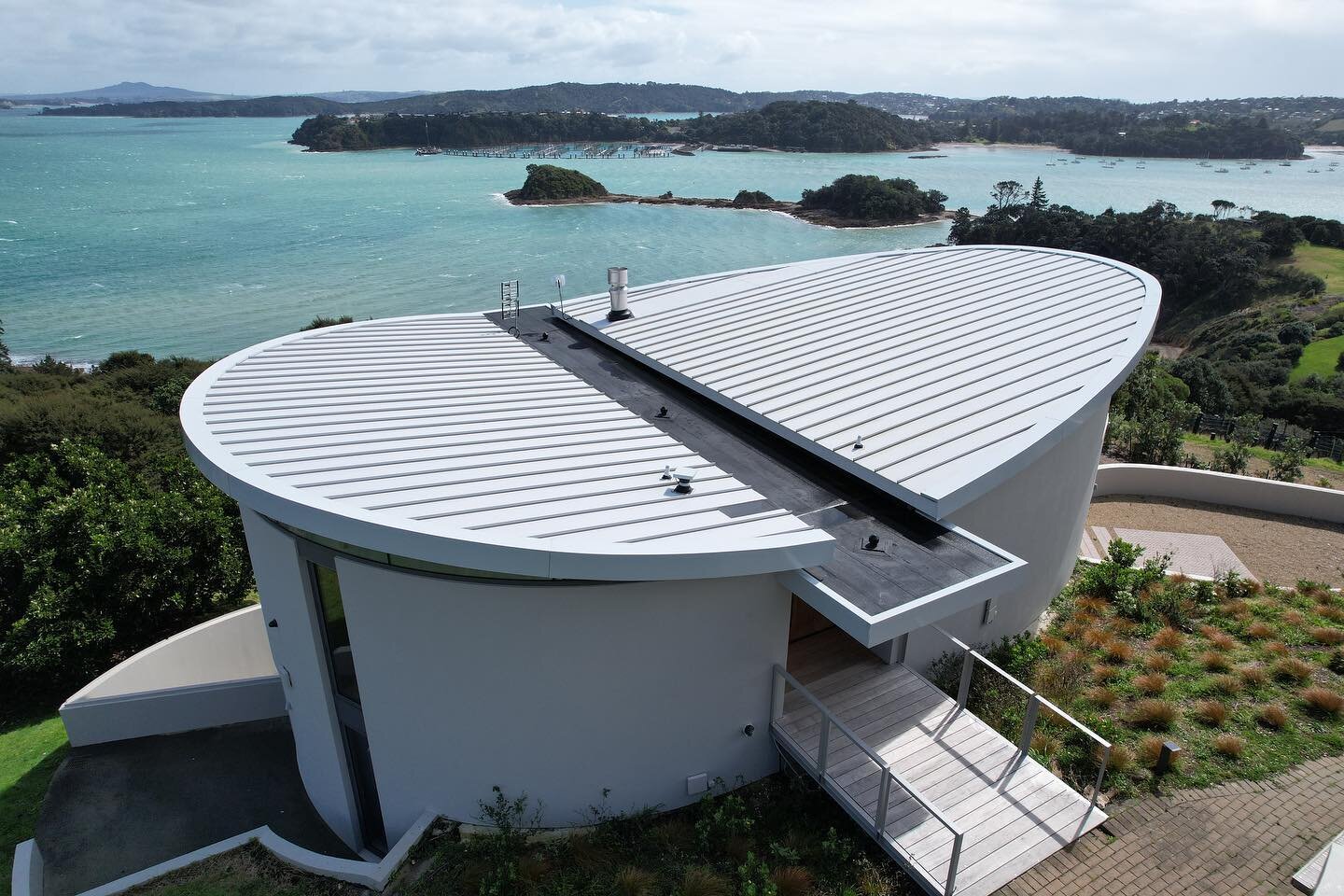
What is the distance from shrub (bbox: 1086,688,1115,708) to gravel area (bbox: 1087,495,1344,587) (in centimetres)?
783

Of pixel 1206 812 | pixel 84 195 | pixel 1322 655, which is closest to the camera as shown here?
pixel 1206 812

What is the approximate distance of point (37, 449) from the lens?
24031 millimetres

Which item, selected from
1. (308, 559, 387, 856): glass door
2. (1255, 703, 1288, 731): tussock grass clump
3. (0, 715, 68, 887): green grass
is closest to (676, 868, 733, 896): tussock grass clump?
(308, 559, 387, 856): glass door

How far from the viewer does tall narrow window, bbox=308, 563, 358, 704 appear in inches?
367

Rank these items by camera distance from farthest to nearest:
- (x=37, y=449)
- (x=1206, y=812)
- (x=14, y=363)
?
(x=14, y=363), (x=37, y=449), (x=1206, y=812)

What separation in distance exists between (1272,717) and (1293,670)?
4.91 ft

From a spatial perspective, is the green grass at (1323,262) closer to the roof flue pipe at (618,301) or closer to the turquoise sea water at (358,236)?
the turquoise sea water at (358,236)

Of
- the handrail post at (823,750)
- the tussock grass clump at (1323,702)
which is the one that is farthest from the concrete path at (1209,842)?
the handrail post at (823,750)

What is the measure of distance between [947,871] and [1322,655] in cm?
879

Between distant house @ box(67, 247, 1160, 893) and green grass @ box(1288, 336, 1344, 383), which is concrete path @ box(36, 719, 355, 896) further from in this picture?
green grass @ box(1288, 336, 1344, 383)

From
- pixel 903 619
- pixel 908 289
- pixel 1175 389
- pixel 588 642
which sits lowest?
pixel 1175 389

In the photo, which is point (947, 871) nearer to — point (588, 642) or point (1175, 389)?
point (588, 642)

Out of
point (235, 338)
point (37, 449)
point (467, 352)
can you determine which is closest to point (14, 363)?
point (235, 338)

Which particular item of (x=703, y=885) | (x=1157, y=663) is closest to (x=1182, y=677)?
(x=1157, y=663)
